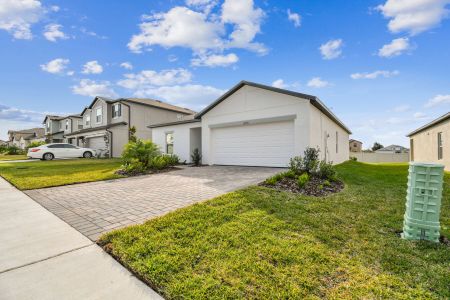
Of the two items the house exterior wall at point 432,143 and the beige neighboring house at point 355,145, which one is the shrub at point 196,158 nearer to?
the house exterior wall at point 432,143

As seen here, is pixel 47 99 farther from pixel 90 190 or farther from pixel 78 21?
pixel 90 190

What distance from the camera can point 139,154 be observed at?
10742 millimetres

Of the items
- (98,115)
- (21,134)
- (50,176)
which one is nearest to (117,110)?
(98,115)

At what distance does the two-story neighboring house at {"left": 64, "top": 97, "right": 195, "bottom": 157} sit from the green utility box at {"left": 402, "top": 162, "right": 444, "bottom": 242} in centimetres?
2067

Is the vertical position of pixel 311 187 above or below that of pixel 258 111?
below

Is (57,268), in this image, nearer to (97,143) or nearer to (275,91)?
Result: (275,91)

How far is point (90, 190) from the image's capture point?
6262 mm

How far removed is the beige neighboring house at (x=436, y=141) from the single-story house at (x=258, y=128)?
6210 mm

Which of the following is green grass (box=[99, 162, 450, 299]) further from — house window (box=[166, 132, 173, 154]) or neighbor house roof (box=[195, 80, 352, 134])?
house window (box=[166, 132, 173, 154])

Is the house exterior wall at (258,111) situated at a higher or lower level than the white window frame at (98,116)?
lower

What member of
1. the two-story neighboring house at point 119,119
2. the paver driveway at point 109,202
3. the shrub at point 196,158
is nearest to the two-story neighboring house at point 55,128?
the two-story neighboring house at point 119,119

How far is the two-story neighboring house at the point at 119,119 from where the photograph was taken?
67.6ft

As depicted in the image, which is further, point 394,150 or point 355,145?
point 355,145

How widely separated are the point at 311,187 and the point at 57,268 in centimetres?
583
